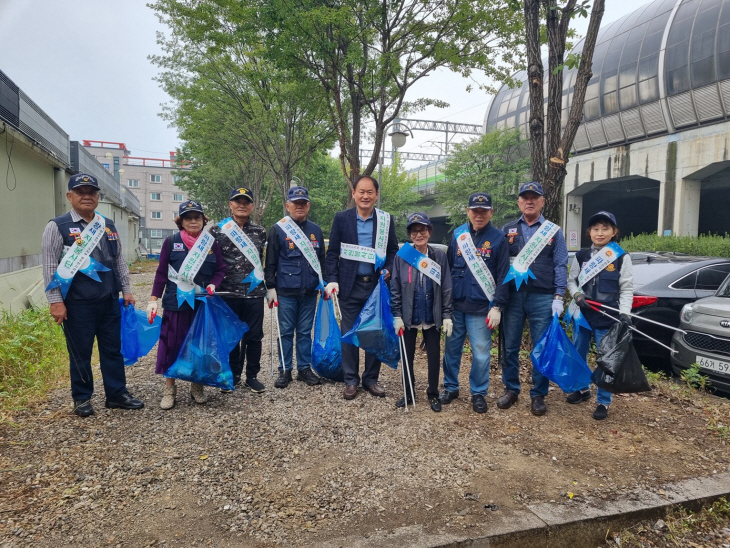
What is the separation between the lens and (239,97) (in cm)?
1504

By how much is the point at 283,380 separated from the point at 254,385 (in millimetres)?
306

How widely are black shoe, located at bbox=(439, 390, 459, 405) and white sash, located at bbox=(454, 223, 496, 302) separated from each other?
0.94m

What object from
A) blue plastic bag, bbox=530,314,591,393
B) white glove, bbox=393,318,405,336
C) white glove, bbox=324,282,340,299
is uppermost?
white glove, bbox=324,282,340,299

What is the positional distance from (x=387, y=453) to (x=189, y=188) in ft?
102

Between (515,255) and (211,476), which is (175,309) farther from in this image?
(515,255)

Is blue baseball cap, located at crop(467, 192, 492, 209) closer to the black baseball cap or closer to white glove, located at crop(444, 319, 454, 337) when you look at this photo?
white glove, located at crop(444, 319, 454, 337)

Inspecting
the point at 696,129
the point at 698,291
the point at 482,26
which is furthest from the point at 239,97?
the point at 696,129

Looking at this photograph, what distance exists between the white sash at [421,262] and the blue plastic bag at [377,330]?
0.36 m

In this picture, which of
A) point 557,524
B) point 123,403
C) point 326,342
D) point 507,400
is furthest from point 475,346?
point 123,403

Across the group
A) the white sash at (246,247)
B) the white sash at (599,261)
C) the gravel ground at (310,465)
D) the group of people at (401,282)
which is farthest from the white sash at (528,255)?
the white sash at (246,247)

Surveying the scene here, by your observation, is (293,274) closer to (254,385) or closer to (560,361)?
(254,385)

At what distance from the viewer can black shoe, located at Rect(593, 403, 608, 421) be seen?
13.4 feet

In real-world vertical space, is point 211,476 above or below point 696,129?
below

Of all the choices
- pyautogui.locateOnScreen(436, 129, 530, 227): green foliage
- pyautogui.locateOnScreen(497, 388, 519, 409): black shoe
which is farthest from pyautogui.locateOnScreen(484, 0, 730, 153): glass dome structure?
pyautogui.locateOnScreen(497, 388, 519, 409): black shoe
